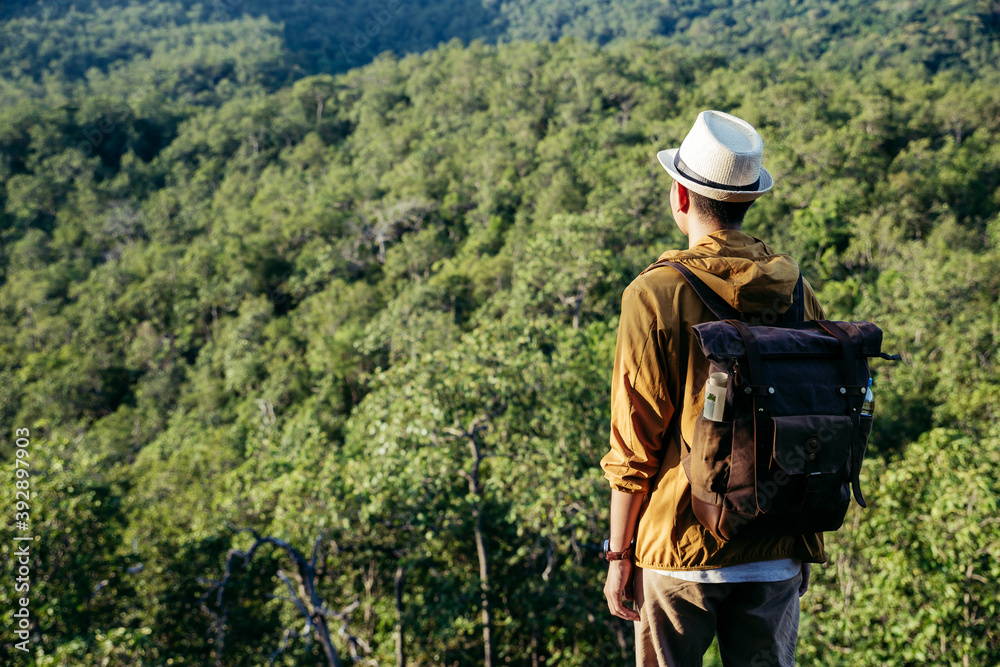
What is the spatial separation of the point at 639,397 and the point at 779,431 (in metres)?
0.33

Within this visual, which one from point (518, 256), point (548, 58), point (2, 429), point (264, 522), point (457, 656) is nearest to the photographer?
point (457, 656)

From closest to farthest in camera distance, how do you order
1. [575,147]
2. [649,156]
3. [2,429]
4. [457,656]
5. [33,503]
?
[33,503], [457,656], [2,429], [649,156], [575,147]

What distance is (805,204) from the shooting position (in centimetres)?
2612

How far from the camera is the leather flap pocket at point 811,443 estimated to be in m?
1.33

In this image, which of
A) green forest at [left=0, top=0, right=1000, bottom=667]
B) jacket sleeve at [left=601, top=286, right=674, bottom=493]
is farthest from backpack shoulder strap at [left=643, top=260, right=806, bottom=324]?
green forest at [left=0, top=0, right=1000, bottom=667]

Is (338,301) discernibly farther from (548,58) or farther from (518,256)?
(548,58)

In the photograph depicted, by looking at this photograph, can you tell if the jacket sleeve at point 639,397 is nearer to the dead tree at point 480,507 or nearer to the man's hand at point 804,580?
the man's hand at point 804,580

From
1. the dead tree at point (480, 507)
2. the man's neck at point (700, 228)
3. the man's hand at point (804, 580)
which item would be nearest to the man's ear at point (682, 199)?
the man's neck at point (700, 228)

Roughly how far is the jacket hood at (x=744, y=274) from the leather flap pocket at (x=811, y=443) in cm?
29

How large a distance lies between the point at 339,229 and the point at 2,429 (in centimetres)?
1897

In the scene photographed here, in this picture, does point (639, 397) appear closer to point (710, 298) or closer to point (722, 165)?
point (710, 298)

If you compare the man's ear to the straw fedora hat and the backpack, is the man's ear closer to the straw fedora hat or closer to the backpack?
the straw fedora hat

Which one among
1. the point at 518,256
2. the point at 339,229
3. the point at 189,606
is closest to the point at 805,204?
the point at 518,256

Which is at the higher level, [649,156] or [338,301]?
[649,156]
